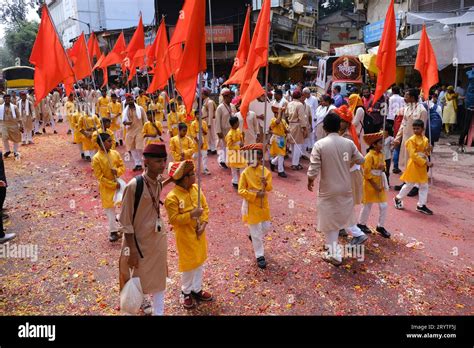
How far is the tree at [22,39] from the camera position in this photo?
54375 millimetres

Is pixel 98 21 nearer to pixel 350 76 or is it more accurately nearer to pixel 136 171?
pixel 350 76

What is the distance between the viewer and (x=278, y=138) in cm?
966

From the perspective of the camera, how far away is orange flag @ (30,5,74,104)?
607 centimetres

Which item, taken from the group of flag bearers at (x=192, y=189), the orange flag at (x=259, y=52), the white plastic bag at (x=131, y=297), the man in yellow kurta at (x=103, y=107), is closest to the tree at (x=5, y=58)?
the man in yellow kurta at (x=103, y=107)

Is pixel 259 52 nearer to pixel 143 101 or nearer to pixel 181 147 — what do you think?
pixel 181 147

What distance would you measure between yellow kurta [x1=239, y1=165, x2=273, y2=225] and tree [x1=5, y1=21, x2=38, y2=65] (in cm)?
5918

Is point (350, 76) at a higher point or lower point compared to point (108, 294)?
higher

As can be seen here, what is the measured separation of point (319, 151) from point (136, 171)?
22.8 feet

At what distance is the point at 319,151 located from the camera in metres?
4.98

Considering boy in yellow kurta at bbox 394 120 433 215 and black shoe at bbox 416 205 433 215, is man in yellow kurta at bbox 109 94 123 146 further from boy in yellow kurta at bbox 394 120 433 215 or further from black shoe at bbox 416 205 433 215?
black shoe at bbox 416 205 433 215

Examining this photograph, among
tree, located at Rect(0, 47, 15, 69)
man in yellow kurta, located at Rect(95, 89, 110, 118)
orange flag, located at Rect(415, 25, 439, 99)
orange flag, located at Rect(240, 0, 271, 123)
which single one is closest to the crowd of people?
orange flag, located at Rect(240, 0, 271, 123)

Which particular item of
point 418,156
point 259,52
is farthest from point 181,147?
point 418,156

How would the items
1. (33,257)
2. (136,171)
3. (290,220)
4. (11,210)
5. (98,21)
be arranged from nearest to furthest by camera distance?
(33,257) < (290,220) < (11,210) < (136,171) < (98,21)
